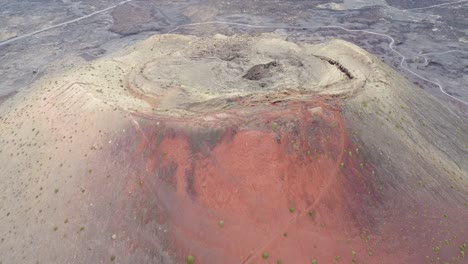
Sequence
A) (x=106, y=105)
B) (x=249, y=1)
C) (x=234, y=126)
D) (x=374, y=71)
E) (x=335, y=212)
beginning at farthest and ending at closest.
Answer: (x=249, y=1), (x=374, y=71), (x=106, y=105), (x=234, y=126), (x=335, y=212)

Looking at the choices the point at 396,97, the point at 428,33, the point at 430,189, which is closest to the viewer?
the point at 430,189

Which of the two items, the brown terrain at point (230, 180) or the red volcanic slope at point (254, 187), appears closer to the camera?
the red volcanic slope at point (254, 187)

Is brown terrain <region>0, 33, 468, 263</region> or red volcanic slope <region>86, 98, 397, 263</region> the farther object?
brown terrain <region>0, 33, 468, 263</region>

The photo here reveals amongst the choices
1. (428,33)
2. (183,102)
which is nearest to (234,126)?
(183,102)

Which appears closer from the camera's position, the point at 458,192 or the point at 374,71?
the point at 458,192

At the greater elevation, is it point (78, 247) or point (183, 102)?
point (183, 102)

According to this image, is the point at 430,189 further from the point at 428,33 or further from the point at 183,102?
the point at 428,33

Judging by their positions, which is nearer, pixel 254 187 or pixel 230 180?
pixel 254 187

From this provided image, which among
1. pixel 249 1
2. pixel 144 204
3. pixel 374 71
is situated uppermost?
pixel 374 71
